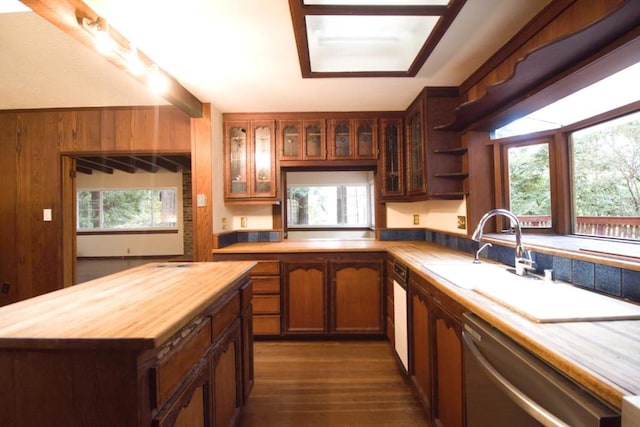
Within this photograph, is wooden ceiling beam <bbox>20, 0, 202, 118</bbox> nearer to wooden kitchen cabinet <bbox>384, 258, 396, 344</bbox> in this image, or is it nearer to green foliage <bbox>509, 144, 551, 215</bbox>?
wooden kitchen cabinet <bbox>384, 258, 396, 344</bbox>

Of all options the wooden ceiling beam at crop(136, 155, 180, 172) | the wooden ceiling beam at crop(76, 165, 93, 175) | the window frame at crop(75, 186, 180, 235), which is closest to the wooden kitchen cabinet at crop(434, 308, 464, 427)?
the wooden ceiling beam at crop(136, 155, 180, 172)

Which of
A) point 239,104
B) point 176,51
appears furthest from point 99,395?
point 239,104

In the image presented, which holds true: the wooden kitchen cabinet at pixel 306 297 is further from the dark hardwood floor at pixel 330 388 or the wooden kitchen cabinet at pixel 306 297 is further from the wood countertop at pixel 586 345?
the wood countertop at pixel 586 345

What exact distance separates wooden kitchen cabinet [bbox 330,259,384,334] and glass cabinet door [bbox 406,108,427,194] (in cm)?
81

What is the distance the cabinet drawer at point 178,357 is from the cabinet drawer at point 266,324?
151 centimetres

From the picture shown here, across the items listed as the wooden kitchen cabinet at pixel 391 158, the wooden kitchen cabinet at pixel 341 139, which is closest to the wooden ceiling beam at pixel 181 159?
the wooden kitchen cabinet at pixel 341 139

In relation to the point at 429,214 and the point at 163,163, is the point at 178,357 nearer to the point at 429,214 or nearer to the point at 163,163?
the point at 429,214

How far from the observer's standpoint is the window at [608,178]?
4.47 feet

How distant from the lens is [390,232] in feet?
9.93

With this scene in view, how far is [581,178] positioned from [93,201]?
907 cm

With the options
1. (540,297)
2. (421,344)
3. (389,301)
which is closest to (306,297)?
(389,301)

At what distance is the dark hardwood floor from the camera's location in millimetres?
1617

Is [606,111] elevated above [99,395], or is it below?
above

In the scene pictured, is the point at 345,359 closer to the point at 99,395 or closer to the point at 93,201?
the point at 99,395
